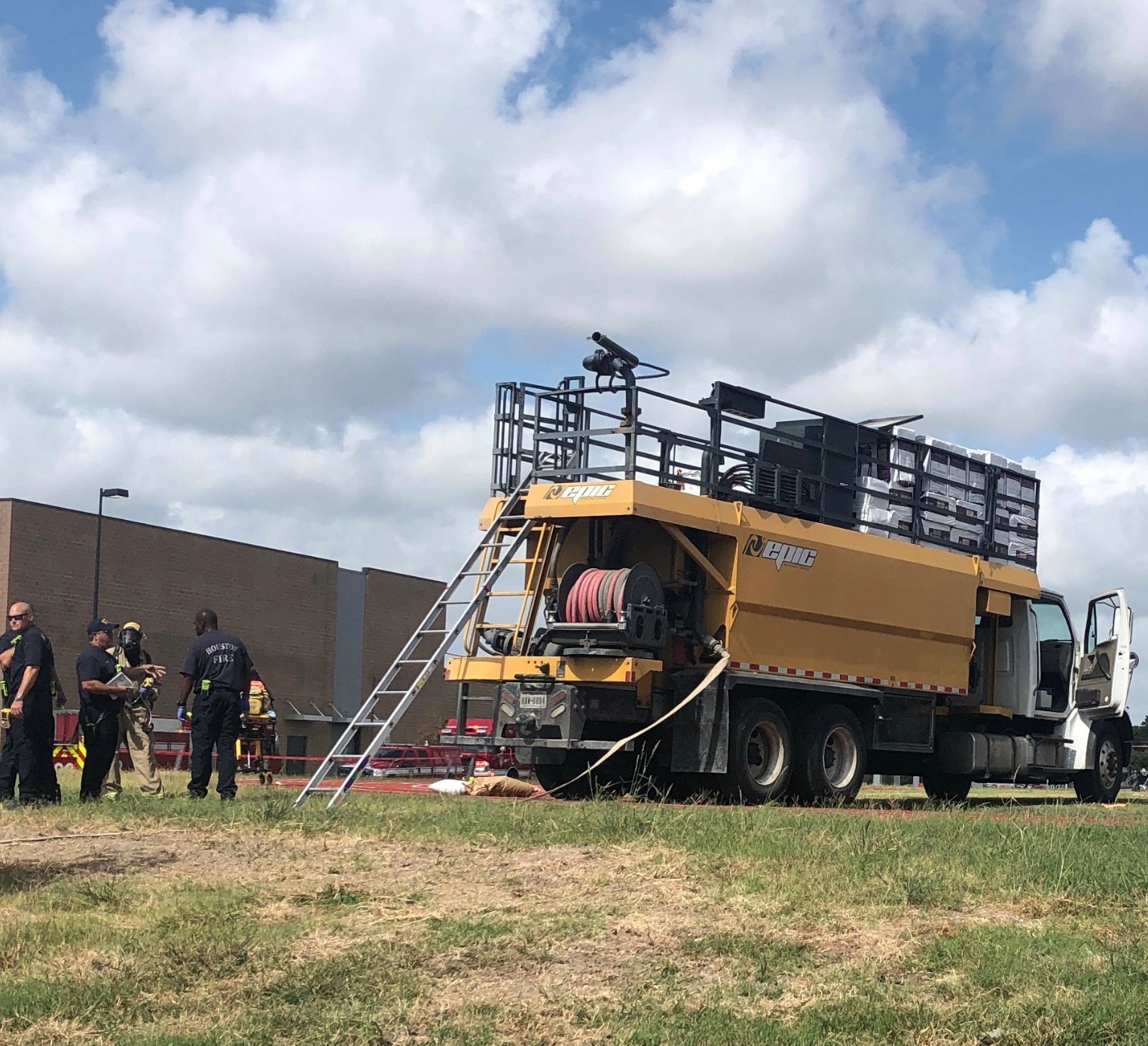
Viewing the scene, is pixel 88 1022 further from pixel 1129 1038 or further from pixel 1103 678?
pixel 1103 678

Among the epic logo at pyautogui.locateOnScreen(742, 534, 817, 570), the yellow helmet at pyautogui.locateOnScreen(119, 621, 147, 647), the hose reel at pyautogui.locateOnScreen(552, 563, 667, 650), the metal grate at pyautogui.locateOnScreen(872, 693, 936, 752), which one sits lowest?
the metal grate at pyautogui.locateOnScreen(872, 693, 936, 752)

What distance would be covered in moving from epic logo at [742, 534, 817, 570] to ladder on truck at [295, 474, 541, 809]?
→ 6.82 ft

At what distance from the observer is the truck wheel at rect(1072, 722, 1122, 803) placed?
64.2 feet

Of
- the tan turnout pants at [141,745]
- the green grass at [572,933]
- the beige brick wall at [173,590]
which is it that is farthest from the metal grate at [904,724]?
the beige brick wall at [173,590]

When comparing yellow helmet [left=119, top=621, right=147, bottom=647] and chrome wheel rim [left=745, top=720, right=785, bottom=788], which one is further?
chrome wheel rim [left=745, top=720, right=785, bottom=788]

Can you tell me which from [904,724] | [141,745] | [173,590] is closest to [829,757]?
[904,724]

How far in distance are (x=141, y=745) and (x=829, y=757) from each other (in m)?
6.73

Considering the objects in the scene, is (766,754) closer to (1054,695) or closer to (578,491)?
(578,491)

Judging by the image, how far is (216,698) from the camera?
13.4m

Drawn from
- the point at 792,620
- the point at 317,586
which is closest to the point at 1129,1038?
the point at 792,620

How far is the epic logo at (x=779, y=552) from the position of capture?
15.0m

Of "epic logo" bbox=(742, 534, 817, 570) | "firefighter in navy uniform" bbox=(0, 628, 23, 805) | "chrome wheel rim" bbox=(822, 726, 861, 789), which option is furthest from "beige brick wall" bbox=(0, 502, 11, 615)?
"epic logo" bbox=(742, 534, 817, 570)

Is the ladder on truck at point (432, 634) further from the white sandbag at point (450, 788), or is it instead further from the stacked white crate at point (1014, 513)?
the stacked white crate at point (1014, 513)

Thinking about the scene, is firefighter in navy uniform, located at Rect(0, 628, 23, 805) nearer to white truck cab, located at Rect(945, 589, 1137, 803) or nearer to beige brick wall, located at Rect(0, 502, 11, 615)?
white truck cab, located at Rect(945, 589, 1137, 803)
